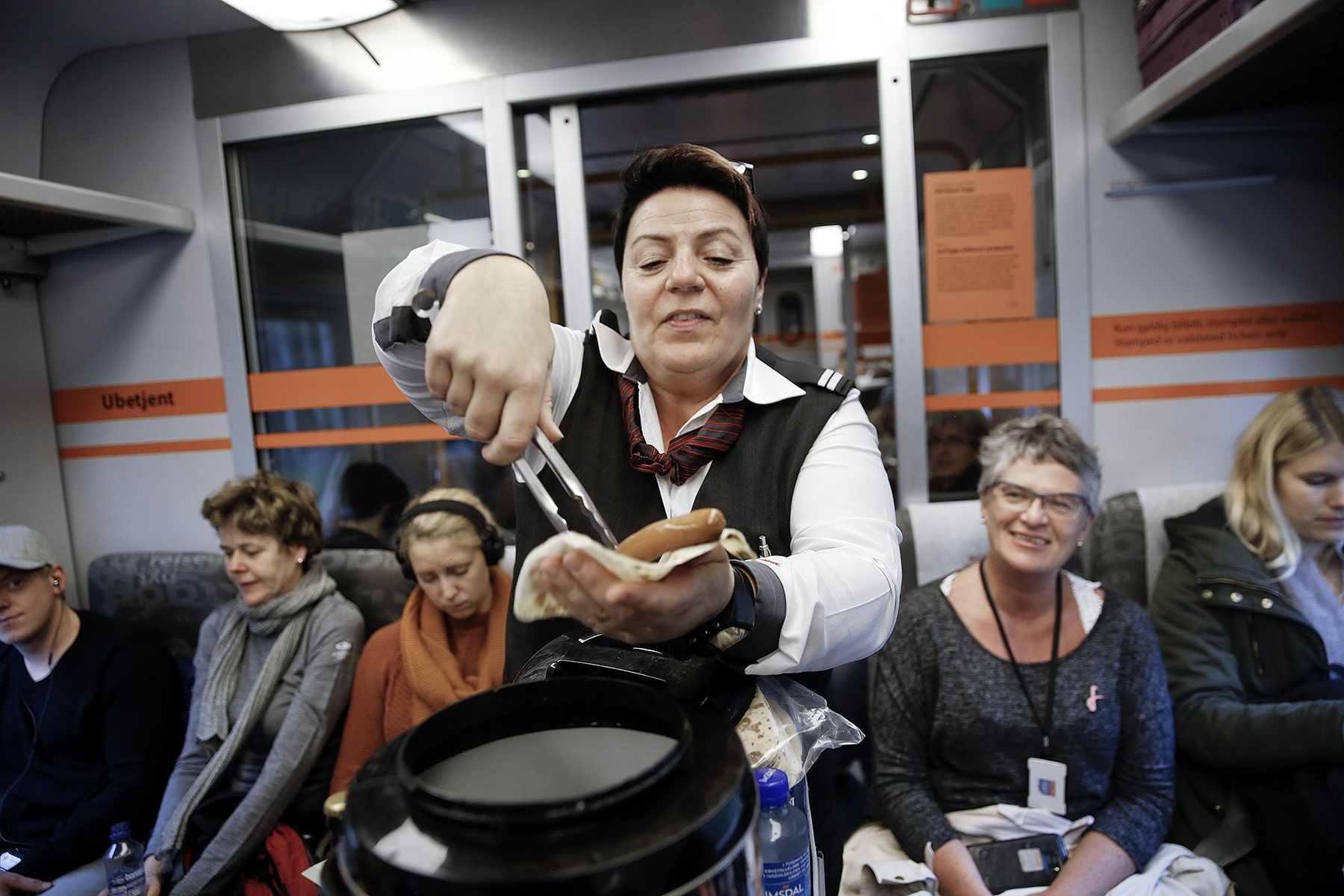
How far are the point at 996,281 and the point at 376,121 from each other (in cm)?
238

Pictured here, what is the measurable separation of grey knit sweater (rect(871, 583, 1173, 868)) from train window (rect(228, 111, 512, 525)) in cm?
166

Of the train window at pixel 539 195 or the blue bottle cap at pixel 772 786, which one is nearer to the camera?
the blue bottle cap at pixel 772 786

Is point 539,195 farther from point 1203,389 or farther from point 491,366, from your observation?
point 1203,389

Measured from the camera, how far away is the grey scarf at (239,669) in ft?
6.50

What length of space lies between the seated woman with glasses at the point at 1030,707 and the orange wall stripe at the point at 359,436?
1900 millimetres

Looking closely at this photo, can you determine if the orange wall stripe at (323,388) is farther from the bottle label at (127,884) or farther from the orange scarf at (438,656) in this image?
the bottle label at (127,884)

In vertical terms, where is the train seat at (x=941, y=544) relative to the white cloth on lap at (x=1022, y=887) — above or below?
above

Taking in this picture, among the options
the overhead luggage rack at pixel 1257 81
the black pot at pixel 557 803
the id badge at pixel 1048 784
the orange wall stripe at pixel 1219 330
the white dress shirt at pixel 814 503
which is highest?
the overhead luggage rack at pixel 1257 81

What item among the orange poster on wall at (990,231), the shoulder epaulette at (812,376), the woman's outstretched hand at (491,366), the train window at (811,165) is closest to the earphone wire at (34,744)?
the train window at (811,165)

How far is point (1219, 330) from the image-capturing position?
240 cm

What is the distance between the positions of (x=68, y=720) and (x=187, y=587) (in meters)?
0.61

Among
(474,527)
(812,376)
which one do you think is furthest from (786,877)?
(474,527)

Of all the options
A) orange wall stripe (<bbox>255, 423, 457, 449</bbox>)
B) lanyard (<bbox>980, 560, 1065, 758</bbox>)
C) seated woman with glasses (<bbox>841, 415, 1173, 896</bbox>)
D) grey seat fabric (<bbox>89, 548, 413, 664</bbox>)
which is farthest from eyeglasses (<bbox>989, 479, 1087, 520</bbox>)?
orange wall stripe (<bbox>255, 423, 457, 449</bbox>)

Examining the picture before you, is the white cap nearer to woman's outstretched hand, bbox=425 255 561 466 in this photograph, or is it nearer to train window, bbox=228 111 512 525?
train window, bbox=228 111 512 525
